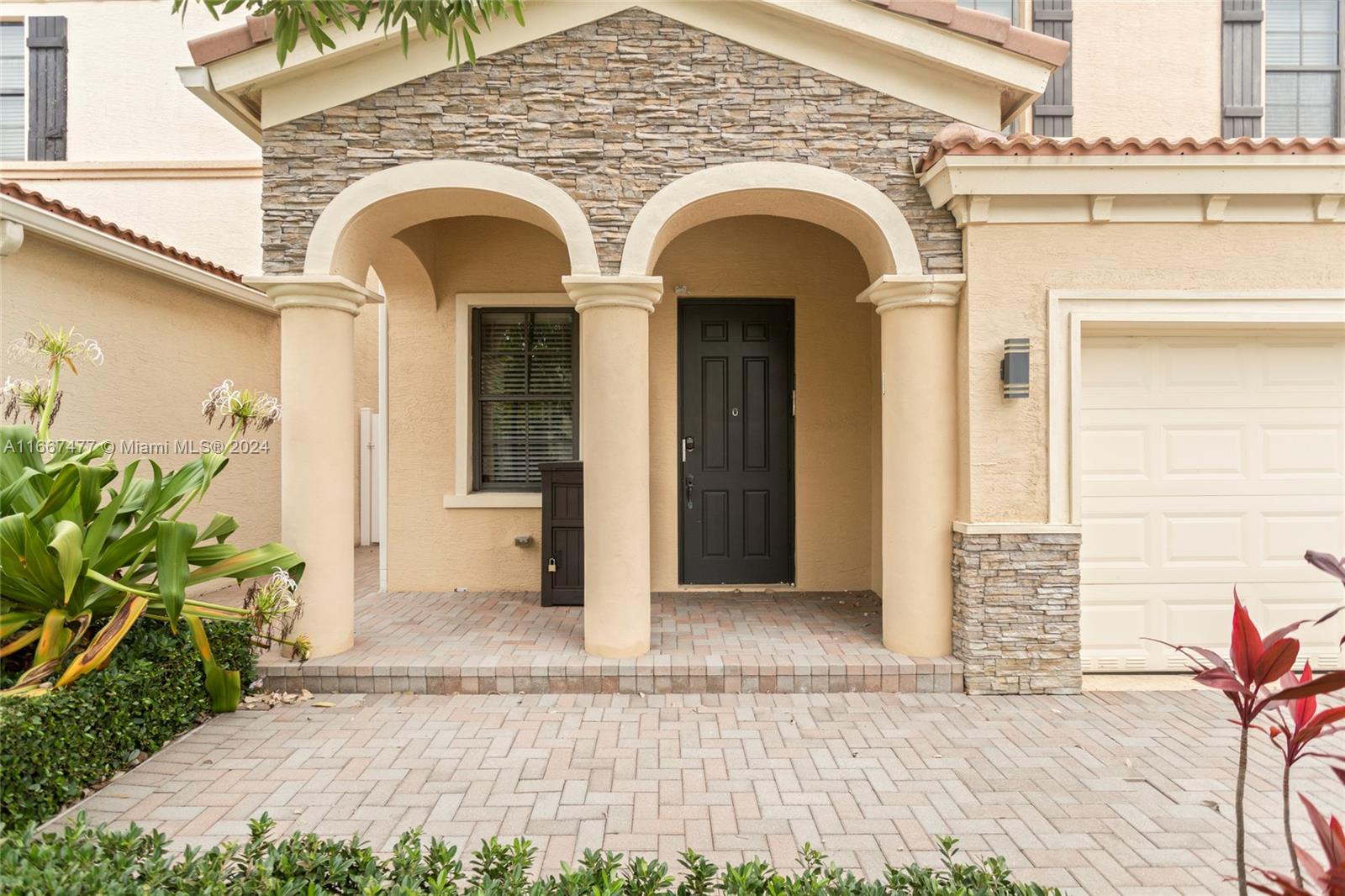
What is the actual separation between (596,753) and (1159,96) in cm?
865

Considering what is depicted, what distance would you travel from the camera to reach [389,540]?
23.5 ft

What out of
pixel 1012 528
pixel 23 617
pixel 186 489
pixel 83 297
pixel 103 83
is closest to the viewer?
pixel 23 617

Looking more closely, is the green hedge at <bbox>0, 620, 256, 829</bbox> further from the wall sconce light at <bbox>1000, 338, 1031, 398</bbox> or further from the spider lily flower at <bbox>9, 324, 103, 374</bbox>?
the wall sconce light at <bbox>1000, 338, 1031, 398</bbox>

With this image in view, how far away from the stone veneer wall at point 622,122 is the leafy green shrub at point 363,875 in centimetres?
388

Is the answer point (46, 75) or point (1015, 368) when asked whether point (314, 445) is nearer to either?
point (1015, 368)

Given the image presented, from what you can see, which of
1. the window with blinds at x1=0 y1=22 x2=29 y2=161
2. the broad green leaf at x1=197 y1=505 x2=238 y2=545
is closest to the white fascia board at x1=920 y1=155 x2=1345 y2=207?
the broad green leaf at x1=197 y1=505 x2=238 y2=545

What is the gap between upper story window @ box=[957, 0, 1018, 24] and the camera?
7.31m

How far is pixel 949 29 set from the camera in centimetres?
478

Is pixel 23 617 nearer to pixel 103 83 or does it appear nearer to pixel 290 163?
pixel 290 163

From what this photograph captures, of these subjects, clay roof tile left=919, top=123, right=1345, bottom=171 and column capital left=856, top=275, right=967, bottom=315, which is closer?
clay roof tile left=919, top=123, right=1345, bottom=171

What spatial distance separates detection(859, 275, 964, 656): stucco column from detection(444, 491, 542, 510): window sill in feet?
12.4

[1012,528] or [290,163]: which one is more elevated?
[290,163]

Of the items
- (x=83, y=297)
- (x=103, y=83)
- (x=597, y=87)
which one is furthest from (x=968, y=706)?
(x=103, y=83)

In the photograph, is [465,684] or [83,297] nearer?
[465,684]
